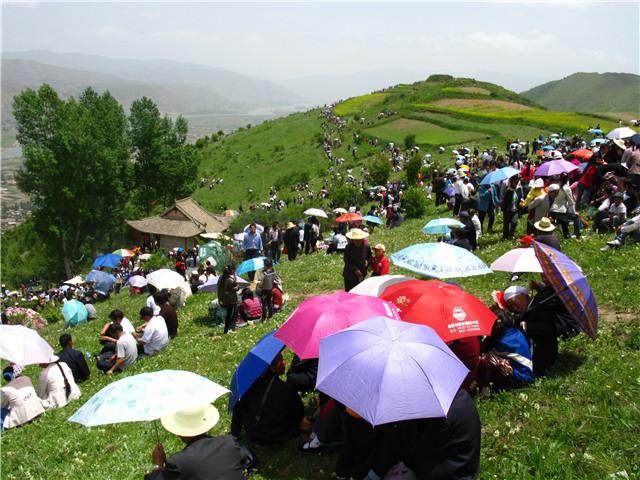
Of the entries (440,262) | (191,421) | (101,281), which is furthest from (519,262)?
(101,281)

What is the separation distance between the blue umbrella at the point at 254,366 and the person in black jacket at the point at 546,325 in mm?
3939

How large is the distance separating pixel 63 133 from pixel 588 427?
170ft

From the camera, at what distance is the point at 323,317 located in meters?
7.18

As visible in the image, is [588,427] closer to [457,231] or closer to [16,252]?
[457,231]

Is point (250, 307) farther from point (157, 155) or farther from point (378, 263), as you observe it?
point (157, 155)

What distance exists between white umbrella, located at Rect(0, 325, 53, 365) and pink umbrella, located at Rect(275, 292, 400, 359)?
5.72 metres

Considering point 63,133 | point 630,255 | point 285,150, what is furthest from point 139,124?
point 630,255

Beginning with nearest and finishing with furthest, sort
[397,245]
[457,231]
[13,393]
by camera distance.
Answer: [13,393] < [457,231] < [397,245]

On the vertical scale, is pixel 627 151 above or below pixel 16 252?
above

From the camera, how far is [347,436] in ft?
20.7

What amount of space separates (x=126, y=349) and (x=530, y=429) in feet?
30.1

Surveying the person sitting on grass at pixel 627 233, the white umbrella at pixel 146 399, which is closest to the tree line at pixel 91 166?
the person sitting on grass at pixel 627 233

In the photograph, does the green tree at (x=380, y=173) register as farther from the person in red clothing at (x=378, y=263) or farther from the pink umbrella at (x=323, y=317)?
the pink umbrella at (x=323, y=317)

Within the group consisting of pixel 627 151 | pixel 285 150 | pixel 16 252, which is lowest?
pixel 16 252
